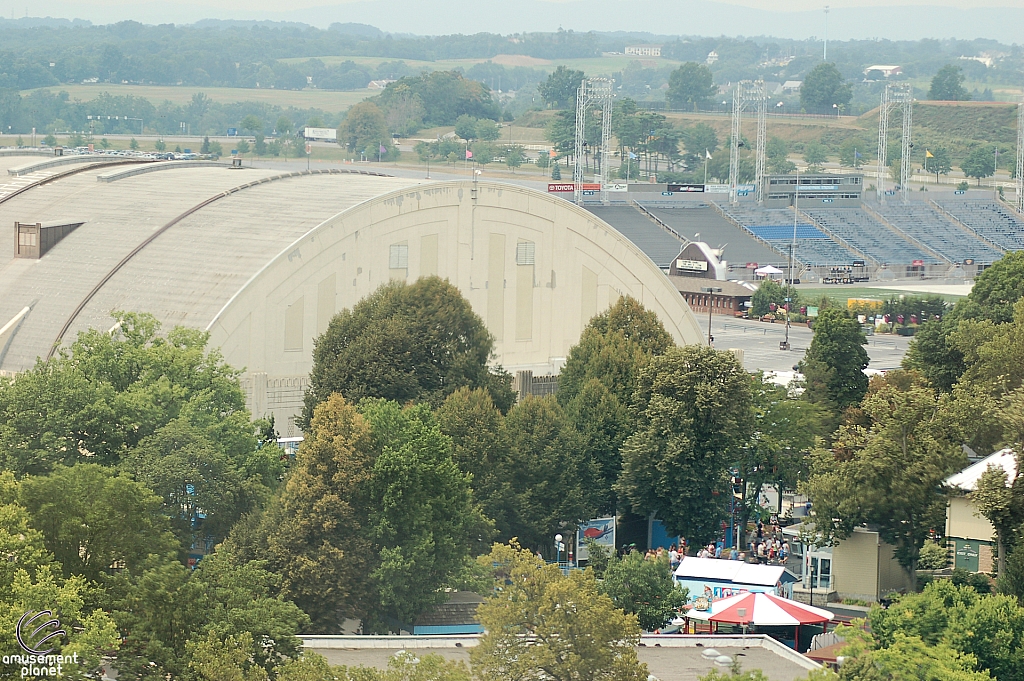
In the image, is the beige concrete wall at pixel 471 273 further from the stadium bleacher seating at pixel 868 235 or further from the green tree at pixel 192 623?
the stadium bleacher seating at pixel 868 235

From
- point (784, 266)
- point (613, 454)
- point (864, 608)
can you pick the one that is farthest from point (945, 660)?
point (784, 266)

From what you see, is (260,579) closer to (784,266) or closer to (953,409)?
(953,409)

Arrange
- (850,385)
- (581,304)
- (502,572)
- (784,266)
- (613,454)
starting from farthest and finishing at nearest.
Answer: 1. (784,266)
2. (581,304)
3. (850,385)
4. (613,454)
5. (502,572)

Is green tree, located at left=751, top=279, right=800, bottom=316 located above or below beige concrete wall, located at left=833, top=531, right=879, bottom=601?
above

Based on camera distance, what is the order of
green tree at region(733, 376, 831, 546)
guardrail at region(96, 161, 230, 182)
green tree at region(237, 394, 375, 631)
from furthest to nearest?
guardrail at region(96, 161, 230, 182) → green tree at region(733, 376, 831, 546) → green tree at region(237, 394, 375, 631)

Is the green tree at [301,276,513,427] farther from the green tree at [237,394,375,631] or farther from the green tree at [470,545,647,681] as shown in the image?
the green tree at [470,545,647,681]

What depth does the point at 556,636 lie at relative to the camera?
88.0ft

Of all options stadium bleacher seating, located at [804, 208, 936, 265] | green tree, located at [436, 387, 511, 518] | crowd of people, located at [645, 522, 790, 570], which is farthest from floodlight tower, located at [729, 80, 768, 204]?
green tree, located at [436, 387, 511, 518]

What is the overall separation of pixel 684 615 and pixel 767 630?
78.7 inches

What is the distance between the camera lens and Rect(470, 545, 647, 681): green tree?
86.3 ft

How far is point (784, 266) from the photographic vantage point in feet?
415

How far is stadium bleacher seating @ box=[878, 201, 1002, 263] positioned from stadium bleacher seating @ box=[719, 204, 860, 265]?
32.8 ft

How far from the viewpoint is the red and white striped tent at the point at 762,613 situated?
111ft

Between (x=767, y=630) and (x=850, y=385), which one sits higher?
(x=850, y=385)
